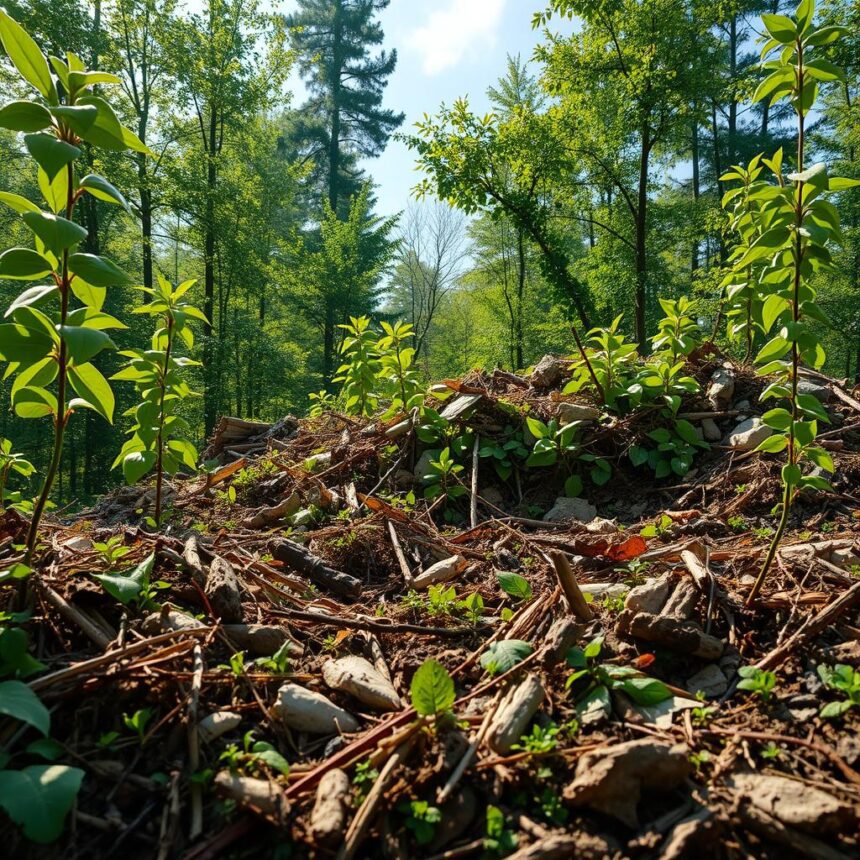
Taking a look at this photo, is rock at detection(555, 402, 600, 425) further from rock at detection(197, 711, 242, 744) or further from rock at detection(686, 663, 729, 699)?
rock at detection(197, 711, 242, 744)

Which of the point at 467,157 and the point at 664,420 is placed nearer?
the point at 664,420

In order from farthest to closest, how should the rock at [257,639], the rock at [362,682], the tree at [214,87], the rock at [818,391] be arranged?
the tree at [214,87], the rock at [818,391], the rock at [257,639], the rock at [362,682]

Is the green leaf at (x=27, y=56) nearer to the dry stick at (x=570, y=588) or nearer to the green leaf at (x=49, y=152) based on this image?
the green leaf at (x=49, y=152)

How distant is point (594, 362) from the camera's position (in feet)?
13.9

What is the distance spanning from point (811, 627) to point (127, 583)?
204 centimetres

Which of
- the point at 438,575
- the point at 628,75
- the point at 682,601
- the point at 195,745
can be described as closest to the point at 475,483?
the point at 438,575

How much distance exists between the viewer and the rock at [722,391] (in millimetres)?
4180

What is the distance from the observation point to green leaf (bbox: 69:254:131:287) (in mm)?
1399

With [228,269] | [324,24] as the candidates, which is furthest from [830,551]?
[324,24]

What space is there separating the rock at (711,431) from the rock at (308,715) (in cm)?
355

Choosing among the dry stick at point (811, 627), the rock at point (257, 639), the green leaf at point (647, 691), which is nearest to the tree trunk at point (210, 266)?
the rock at point (257, 639)

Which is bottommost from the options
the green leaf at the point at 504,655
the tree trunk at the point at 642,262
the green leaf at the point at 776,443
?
the green leaf at the point at 504,655

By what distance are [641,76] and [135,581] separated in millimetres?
11657

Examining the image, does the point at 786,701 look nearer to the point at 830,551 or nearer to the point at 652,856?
the point at 652,856
